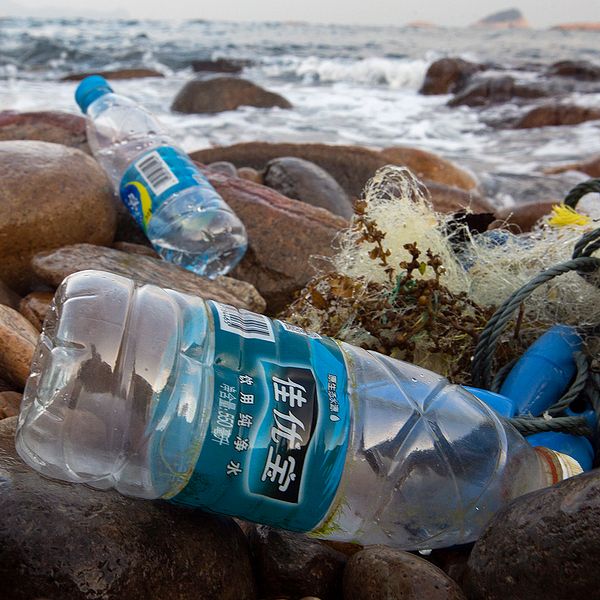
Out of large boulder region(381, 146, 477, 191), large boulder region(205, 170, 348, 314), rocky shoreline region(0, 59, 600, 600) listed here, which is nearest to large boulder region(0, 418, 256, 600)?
rocky shoreline region(0, 59, 600, 600)

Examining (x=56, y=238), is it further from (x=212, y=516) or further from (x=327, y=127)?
(x=327, y=127)

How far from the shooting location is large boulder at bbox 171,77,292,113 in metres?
15.0

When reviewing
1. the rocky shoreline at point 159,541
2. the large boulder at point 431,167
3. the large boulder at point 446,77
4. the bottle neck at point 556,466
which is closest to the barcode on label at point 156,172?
the rocky shoreline at point 159,541

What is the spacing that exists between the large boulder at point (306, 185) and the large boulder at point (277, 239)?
905mm

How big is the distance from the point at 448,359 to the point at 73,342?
136 centimetres

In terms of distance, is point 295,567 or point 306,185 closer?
point 295,567

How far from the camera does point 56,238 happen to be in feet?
10.7

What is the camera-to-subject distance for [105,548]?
5.09 feet

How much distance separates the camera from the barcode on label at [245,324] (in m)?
1.66

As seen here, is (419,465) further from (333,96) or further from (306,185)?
(333,96)

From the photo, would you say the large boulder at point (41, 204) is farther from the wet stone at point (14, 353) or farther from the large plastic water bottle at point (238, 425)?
the large plastic water bottle at point (238, 425)

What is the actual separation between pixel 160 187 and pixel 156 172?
80 millimetres

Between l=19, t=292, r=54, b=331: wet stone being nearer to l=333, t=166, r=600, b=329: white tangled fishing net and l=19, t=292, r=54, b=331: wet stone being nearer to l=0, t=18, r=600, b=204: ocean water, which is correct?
l=333, t=166, r=600, b=329: white tangled fishing net

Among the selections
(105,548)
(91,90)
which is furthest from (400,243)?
(91,90)
